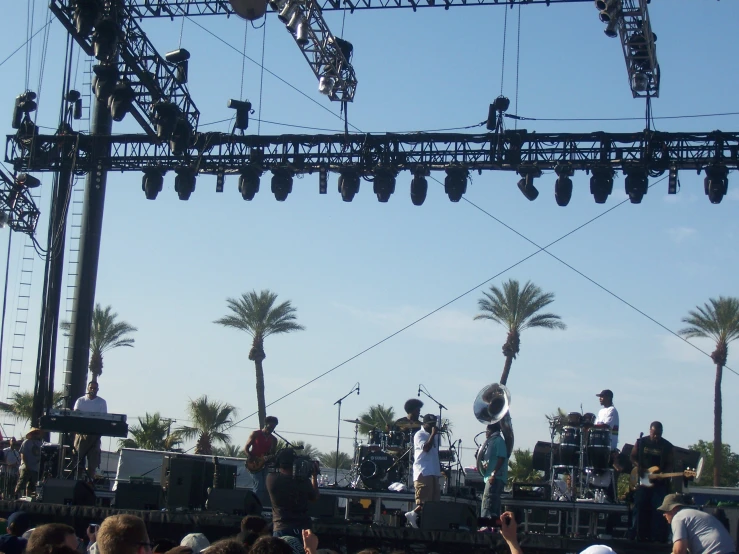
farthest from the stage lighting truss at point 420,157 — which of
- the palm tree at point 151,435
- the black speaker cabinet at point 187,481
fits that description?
the palm tree at point 151,435

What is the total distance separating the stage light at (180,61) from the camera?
18.7 m

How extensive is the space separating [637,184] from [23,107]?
12.3 metres

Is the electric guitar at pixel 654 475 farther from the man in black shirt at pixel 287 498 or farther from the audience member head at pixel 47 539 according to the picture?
the audience member head at pixel 47 539

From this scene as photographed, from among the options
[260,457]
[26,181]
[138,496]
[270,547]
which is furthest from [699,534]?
[26,181]

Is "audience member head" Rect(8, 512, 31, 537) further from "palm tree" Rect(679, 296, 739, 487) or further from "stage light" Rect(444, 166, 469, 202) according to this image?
"palm tree" Rect(679, 296, 739, 487)

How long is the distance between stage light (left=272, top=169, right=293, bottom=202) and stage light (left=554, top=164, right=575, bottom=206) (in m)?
5.31

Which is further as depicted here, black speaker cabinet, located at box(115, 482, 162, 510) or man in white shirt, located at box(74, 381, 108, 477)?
man in white shirt, located at box(74, 381, 108, 477)

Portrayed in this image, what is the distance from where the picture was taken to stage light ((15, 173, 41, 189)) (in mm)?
21344

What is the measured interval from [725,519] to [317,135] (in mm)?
11301

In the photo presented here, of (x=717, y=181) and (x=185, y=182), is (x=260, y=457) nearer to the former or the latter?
(x=185, y=182)

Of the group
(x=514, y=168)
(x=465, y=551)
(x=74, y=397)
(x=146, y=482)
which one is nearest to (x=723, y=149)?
(x=514, y=168)

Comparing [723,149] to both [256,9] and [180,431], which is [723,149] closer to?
[256,9]

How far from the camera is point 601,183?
18.5m

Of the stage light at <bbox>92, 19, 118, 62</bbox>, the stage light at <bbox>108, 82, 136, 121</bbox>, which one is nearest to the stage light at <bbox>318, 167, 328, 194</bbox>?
the stage light at <bbox>108, 82, 136, 121</bbox>
